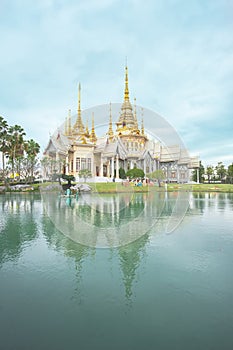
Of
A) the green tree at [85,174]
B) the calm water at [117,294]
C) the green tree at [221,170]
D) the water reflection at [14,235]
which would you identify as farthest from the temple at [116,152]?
the calm water at [117,294]

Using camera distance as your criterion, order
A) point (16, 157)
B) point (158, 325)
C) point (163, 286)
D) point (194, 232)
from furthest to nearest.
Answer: point (16, 157), point (194, 232), point (163, 286), point (158, 325)

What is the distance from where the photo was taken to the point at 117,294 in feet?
15.7

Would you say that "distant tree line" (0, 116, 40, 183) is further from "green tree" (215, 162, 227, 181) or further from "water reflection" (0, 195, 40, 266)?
"green tree" (215, 162, 227, 181)

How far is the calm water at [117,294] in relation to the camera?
352cm

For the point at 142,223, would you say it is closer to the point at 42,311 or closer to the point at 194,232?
the point at 194,232

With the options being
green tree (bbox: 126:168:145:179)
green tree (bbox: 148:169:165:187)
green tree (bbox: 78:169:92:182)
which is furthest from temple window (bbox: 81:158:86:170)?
green tree (bbox: 148:169:165:187)

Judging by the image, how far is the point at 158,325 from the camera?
3.80 m

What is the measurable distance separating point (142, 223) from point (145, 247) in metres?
3.89

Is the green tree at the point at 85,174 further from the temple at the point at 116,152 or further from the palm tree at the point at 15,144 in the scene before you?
the palm tree at the point at 15,144

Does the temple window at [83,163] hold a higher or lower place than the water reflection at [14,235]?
higher

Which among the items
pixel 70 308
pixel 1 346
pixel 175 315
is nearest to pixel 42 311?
pixel 70 308

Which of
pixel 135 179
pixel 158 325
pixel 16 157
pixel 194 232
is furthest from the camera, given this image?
pixel 135 179

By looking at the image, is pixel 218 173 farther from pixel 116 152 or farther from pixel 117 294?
pixel 117 294

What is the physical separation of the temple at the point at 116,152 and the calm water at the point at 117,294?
114 feet
